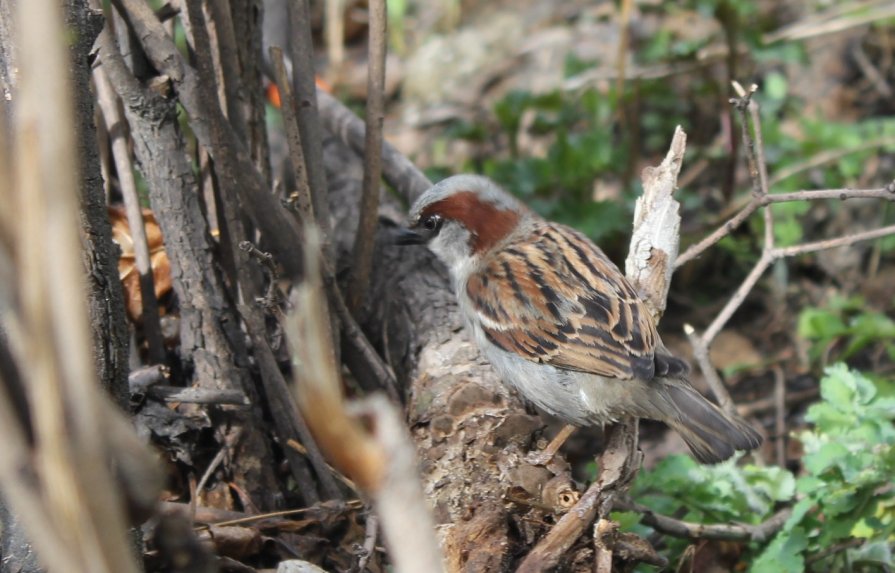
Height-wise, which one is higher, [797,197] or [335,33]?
[335,33]

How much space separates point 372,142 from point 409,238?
1.55ft

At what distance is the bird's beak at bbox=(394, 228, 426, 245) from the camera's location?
11.3 feet

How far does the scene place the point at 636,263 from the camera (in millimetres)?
3023

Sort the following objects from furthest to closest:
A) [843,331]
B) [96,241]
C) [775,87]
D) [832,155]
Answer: [775,87] → [832,155] → [843,331] → [96,241]

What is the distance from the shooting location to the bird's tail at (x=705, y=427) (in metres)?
2.65

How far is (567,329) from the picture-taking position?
3.05 metres

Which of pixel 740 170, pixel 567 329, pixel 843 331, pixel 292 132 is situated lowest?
pixel 843 331

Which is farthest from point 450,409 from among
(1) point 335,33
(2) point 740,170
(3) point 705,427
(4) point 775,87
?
(1) point 335,33

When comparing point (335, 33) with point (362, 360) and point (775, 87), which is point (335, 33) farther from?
point (362, 360)

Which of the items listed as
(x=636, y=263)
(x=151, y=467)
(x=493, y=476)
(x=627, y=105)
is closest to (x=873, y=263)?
(x=627, y=105)

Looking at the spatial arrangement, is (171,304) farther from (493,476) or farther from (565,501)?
(565,501)

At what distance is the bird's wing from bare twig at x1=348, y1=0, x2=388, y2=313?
38cm

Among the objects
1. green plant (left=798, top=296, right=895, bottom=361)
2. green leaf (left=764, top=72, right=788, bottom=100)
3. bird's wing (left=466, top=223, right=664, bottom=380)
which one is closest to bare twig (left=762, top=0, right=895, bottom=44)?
green leaf (left=764, top=72, right=788, bottom=100)

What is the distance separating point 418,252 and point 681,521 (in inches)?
52.5
